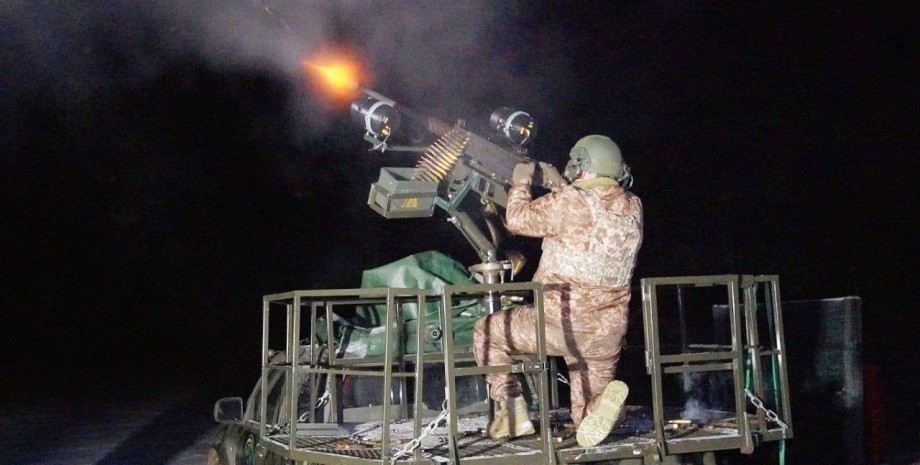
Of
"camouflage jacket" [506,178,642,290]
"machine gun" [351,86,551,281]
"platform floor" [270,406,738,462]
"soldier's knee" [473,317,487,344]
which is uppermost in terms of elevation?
"machine gun" [351,86,551,281]

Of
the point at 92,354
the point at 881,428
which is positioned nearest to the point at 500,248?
the point at 881,428

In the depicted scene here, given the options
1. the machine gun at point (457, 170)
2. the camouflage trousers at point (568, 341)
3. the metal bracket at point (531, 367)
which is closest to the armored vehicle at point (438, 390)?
the metal bracket at point (531, 367)

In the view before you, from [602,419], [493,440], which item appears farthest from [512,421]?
[602,419]

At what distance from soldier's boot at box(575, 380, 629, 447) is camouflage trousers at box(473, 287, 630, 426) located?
0.60 meters

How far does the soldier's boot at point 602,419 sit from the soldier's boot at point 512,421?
1.72 feet

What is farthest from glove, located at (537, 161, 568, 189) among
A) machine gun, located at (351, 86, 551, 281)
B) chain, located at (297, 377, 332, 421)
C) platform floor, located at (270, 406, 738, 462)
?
chain, located at (297, 377, 332, 421)

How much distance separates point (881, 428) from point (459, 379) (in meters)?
5.70

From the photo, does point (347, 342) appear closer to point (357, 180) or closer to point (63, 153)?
point (357, 180)

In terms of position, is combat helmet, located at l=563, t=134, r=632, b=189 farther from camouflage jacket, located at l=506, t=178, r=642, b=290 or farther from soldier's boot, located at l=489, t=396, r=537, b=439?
soldier's boot, located at l=489, t=396, r=537, b=439

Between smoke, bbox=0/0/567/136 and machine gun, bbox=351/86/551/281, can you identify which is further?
smoke, bbox=0/0/567/136

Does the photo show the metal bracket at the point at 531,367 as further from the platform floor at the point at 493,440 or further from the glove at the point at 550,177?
the glove at the point at 550,177

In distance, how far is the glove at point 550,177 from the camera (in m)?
5.78

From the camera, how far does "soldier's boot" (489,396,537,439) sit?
4.93 m

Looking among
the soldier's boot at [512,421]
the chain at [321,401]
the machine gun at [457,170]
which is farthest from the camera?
the machine gun at [457,170]
